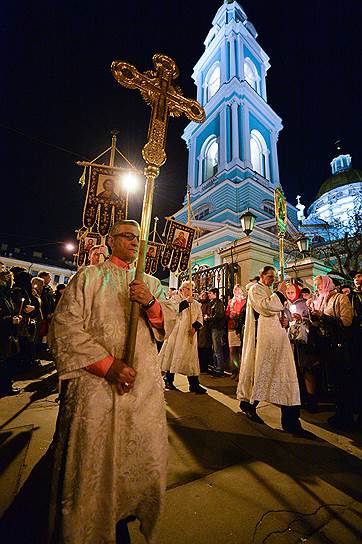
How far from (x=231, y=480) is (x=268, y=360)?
192 centimetres

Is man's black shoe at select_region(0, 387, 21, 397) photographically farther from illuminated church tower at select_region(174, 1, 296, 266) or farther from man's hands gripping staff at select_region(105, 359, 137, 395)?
illuminated church tower at select_region(174, 1, 296, 266)

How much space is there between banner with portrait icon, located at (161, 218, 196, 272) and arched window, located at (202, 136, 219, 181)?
2479cm

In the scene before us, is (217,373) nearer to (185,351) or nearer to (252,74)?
(185,351)

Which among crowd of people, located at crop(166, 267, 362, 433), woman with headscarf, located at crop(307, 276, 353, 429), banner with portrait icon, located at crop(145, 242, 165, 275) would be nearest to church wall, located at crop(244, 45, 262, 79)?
banner with portrait icon, located at crop(145, 242, 165, 275)

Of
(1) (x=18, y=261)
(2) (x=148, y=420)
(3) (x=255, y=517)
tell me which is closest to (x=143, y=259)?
(2) (x=148, y=420)

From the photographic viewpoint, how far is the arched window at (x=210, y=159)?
1202 inches

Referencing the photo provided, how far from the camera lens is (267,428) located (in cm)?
386

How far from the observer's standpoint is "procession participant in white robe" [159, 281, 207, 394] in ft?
18.8

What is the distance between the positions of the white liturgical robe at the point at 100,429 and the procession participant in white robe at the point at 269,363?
2.68 m

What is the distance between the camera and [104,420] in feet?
5.36

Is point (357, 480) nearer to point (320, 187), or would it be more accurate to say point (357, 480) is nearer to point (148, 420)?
point (148, 420)

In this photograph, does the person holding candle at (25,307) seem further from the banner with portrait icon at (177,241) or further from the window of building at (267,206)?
the window of building at (267,206)

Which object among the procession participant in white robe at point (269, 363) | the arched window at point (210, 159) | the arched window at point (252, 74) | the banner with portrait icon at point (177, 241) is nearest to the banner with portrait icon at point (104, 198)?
the banner with portrait icon at point (177, 241)

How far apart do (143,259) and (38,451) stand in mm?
2543
